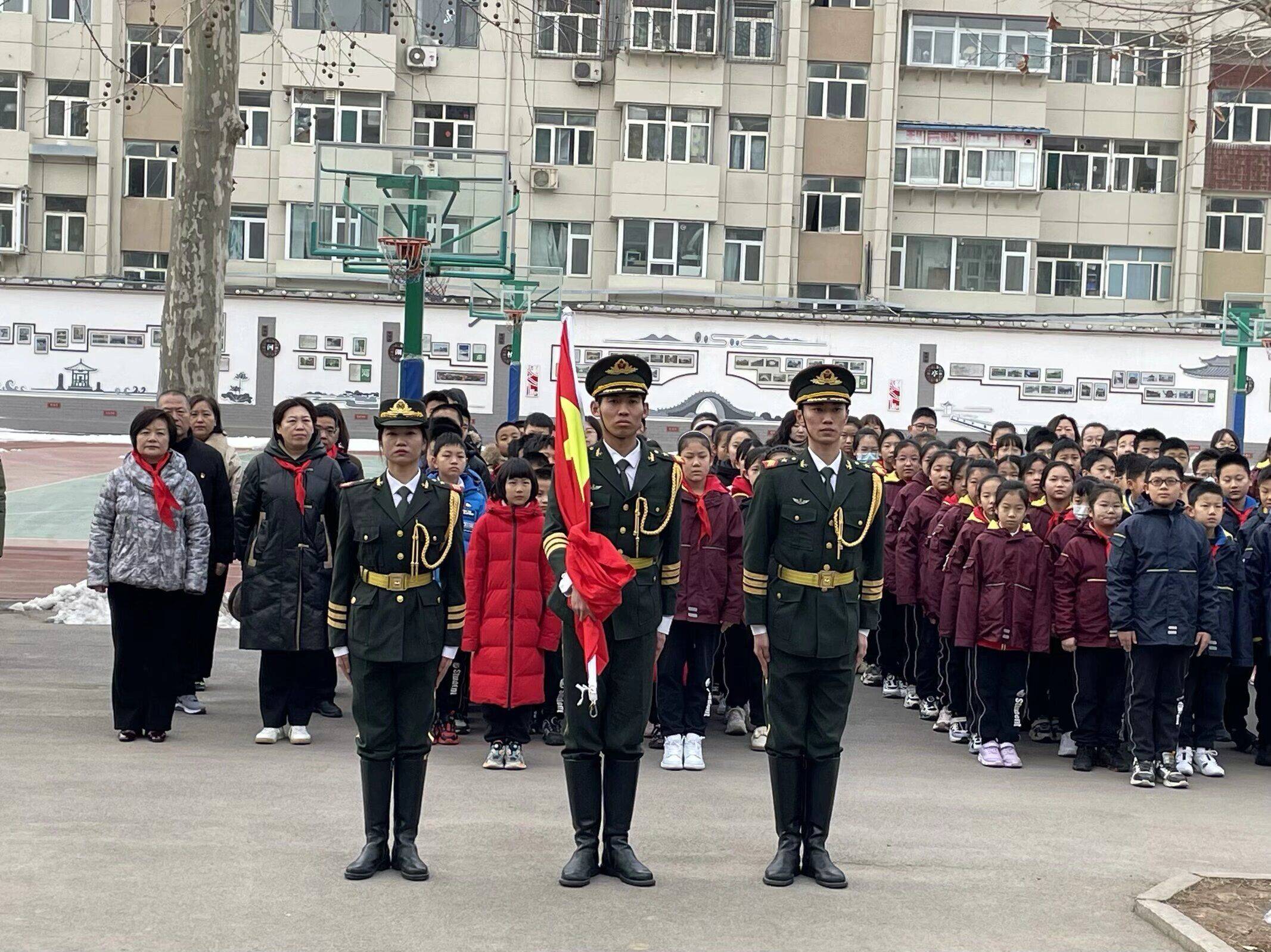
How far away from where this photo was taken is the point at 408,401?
7.10 meters

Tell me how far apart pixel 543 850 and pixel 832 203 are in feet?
140

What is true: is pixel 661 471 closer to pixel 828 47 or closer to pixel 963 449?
pixel 963 449

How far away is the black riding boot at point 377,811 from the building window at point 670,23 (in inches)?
1655

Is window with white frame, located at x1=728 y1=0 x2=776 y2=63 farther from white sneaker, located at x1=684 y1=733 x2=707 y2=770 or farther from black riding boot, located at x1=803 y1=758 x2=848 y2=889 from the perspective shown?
black riding boot, located at x1=803 y1=758 x2=848 y2=889

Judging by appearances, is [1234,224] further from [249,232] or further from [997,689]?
[997,689]

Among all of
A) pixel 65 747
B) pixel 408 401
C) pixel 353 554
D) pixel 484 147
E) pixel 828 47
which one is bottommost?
pixel 65 747

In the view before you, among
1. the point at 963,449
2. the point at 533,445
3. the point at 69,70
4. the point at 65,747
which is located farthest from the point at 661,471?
the point at 69,70

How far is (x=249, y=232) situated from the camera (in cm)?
4703

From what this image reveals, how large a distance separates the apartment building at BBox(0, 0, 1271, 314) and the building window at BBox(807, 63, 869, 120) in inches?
3.4

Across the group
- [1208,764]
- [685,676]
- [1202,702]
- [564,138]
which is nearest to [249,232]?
[564,138]

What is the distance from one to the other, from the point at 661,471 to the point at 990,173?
43207mm

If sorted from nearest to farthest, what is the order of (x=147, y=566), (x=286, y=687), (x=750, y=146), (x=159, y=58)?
(x=147, y=566) → (x=286, y=687) → (x=159, y=58) → (x=750, y=146)

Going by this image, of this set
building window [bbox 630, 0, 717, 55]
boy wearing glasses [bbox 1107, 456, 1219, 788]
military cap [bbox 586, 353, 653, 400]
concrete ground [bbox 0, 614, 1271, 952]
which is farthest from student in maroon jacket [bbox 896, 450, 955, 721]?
building window [bbox 630, 0, 717, 55]

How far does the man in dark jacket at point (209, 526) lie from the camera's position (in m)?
9.98
